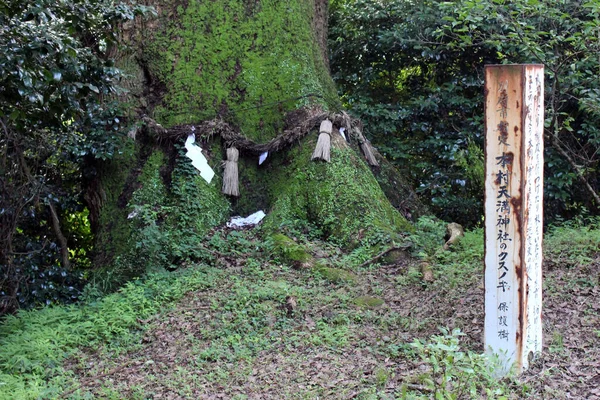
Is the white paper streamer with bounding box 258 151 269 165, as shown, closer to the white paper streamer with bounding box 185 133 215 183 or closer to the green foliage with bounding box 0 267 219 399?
the white paper streamer with bounding box 185 133 215 183

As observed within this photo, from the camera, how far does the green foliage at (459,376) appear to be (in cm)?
396

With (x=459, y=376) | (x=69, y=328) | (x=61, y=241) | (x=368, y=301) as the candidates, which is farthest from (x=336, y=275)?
(x=61, y=241)

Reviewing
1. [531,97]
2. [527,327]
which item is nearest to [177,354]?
[527,327]

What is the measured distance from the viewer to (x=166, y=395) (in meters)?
4.75

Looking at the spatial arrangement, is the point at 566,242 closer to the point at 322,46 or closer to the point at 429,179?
the point at 429,179

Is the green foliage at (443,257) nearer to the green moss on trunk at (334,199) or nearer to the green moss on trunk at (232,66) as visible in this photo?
the green moss on trunk at (334,199)

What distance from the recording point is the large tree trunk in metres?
7.37

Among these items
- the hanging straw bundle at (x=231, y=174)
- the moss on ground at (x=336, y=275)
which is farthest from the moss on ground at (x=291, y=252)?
the hanging straw bundle at (x=231, y=174)

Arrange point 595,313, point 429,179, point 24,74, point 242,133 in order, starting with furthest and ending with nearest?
point 429,179, point 242,133, point 595,313, point 24,74

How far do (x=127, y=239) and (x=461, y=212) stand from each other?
4908mm

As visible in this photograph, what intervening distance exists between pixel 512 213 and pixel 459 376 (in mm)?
1230

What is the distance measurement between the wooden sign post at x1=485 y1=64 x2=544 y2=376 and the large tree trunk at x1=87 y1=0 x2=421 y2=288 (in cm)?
265

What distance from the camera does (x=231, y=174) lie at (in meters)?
7.63

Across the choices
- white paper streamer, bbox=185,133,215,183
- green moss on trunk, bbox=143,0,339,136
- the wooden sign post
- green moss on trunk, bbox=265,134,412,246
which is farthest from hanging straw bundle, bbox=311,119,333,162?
the wooden sign post
